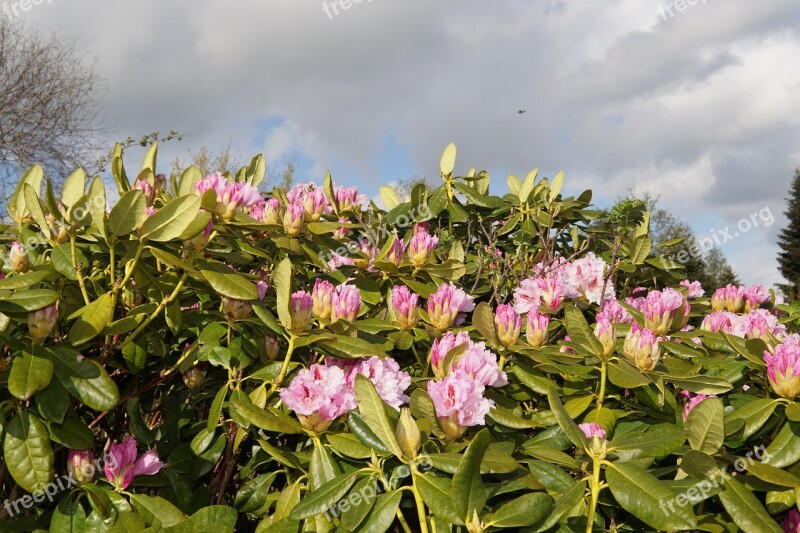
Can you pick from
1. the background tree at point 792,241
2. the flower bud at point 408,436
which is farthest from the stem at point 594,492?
the background tree at point 792,241

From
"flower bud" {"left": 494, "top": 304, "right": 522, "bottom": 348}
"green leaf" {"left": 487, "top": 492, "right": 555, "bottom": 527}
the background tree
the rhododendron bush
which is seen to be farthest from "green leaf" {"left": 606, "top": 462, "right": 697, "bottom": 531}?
the background tree

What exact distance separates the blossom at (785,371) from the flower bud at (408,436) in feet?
2.98

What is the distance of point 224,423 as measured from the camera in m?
1.63

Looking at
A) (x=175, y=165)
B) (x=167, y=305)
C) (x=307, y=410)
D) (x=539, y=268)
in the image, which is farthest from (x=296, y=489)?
(x=175, y=165)

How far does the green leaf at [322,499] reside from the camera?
1.20 meters

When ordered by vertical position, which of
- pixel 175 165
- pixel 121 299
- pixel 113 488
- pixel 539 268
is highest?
pixel 175 165

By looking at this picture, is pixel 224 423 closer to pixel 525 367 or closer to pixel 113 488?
pixel 113 488

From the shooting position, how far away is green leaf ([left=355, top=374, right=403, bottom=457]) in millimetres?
1222

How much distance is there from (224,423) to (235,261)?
400 mm

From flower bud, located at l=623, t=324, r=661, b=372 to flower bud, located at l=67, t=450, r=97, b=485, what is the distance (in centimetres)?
127

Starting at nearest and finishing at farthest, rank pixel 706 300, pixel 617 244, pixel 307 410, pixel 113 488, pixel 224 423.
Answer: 1. pixel 307 410
2. pixel 113 488
3. pixel 224 423
4. pixel 617 244
5. pixel 706 300

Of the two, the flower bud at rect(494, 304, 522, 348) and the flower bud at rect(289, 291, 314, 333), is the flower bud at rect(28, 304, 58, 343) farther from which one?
the flower bud at rect(494, 304, 522, 348)

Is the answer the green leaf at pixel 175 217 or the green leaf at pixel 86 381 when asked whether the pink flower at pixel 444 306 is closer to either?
the green leaf at pixel 175 217

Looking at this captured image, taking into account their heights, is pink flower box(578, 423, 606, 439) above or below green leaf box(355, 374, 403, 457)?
above
